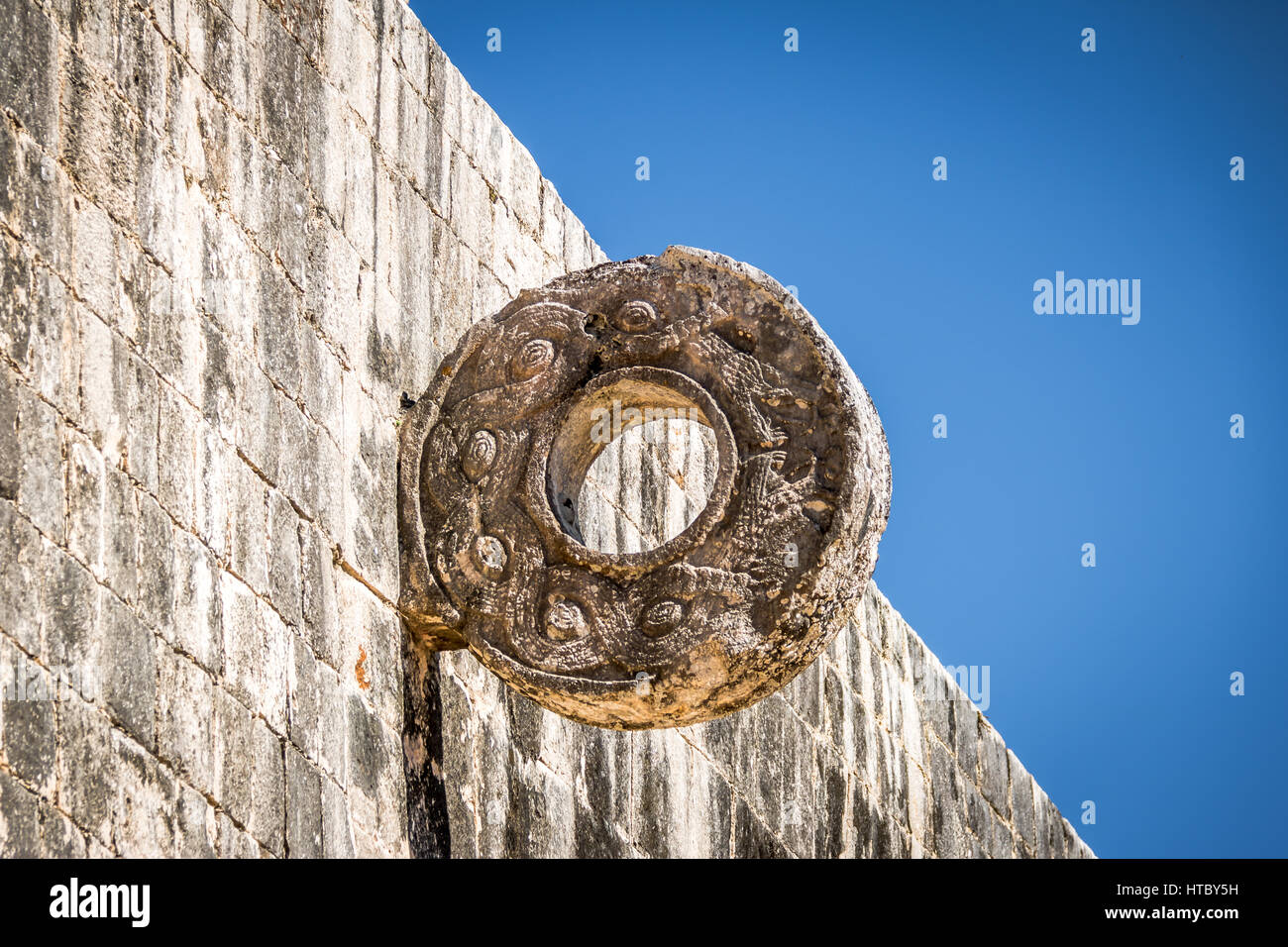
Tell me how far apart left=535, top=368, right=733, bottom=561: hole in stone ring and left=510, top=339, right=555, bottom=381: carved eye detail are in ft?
0.48

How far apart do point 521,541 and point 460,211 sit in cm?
135

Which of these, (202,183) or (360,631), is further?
(360,631)

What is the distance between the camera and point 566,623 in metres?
4.54

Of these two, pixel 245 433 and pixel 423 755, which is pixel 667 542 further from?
pixel 245 433

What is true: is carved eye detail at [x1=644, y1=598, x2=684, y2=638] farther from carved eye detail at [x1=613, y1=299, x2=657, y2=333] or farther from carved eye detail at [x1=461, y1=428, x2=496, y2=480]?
carved eye detail at [x1=613, y1=299, x2=657, y2=333]

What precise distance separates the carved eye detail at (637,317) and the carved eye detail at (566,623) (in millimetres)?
768

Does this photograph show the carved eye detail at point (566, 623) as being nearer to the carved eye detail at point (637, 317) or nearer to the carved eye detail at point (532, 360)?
the carved eye detail at point (532, 360)

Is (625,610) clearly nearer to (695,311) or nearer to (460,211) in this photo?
(695,311)

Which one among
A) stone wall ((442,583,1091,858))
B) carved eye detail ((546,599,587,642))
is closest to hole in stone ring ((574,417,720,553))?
stone wall ((442,583,1091,858))

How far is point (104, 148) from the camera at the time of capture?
3.62 metres

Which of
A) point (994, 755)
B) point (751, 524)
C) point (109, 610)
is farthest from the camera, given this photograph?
point (994, 755)

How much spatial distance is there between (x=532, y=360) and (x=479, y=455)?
300 mm

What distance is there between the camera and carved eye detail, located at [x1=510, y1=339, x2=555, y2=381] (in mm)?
4797
